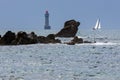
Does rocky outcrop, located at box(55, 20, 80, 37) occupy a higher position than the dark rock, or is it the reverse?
rocky outcrop, located at box(55, 20, 80, 37)

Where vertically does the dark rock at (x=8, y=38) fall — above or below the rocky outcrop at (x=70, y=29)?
below

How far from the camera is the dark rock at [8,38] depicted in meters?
127

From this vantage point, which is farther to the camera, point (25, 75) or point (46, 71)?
point (46, 71)

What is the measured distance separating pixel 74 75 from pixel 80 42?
8075cm

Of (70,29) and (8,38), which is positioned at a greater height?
(70,29)

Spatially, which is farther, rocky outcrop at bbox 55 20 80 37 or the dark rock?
rocky outcrop at bbox 55 20 80 37

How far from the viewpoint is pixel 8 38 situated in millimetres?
127938

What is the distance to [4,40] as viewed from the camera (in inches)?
5118

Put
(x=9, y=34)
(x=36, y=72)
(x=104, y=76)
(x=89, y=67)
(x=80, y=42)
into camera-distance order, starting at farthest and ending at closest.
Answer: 1. (x=80, y=42)
2. (x=9, y=34)
3. (x=89, y=67)
4. (x=36, y=72)
5. (x=104, y=76)

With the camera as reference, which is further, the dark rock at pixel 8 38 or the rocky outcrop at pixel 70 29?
the rocky outcrop at pixel 70 29

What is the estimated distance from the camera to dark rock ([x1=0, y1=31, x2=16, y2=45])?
127 m

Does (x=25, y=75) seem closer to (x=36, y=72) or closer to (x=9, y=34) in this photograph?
(x=36, y=72)

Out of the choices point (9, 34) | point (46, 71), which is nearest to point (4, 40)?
point (9, 34)

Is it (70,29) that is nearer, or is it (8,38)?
(8,38)
